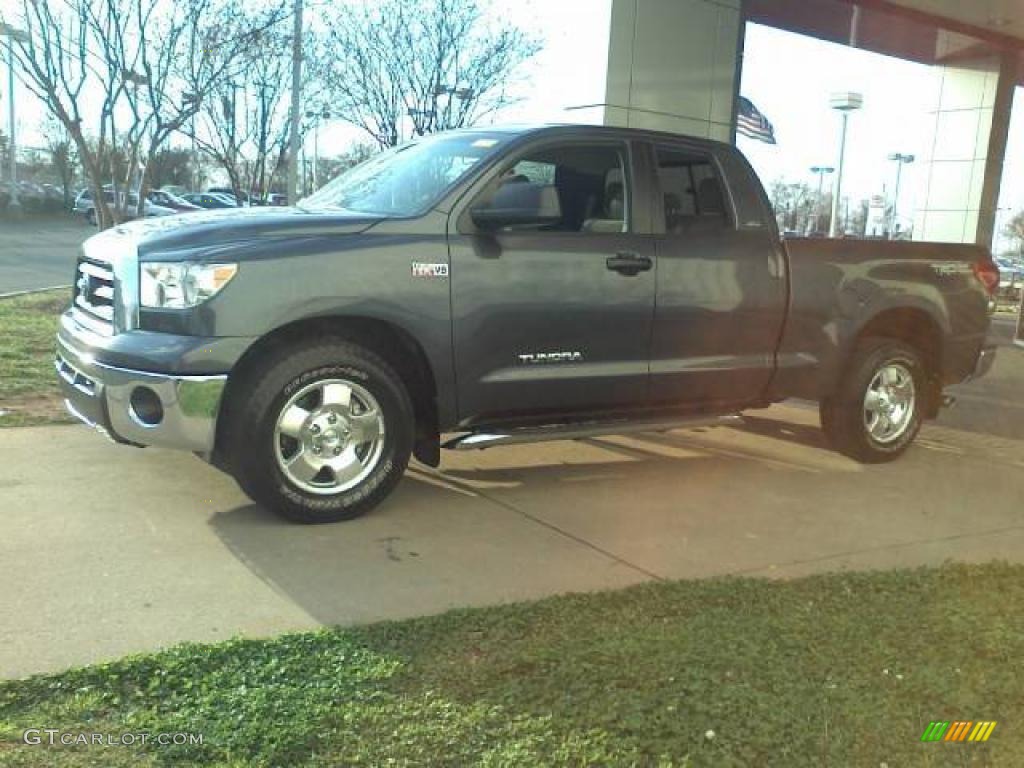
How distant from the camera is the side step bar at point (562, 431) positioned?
16.9 ft

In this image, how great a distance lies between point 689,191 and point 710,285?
0.66 meters

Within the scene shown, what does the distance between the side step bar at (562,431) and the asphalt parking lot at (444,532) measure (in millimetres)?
389

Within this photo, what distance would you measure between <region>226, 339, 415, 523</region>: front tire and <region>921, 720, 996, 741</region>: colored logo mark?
277cm

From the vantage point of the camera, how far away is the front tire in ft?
15.3

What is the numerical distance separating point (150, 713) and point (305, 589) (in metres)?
1.15

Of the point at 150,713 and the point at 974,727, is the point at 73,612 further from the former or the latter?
the point at 974,727

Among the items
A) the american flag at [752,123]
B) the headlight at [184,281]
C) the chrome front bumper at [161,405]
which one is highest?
the american flag at [752,123]

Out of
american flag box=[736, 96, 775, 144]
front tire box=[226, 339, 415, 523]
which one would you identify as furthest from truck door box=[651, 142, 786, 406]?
american flag box=[736, 96, 775, 144]

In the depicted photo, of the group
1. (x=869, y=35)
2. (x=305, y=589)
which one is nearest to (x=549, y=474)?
(x=305, y=589)

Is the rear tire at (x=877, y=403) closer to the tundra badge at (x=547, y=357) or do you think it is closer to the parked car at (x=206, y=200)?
the tundra badge at (x=547, y=357)

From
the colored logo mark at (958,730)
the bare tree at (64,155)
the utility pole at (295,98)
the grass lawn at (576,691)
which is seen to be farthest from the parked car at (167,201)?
the colored logo mark at (958,730)

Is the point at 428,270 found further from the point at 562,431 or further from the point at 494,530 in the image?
the point at 494,530

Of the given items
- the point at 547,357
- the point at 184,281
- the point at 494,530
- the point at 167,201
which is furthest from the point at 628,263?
the point at 167,201

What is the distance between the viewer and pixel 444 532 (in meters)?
4.95
